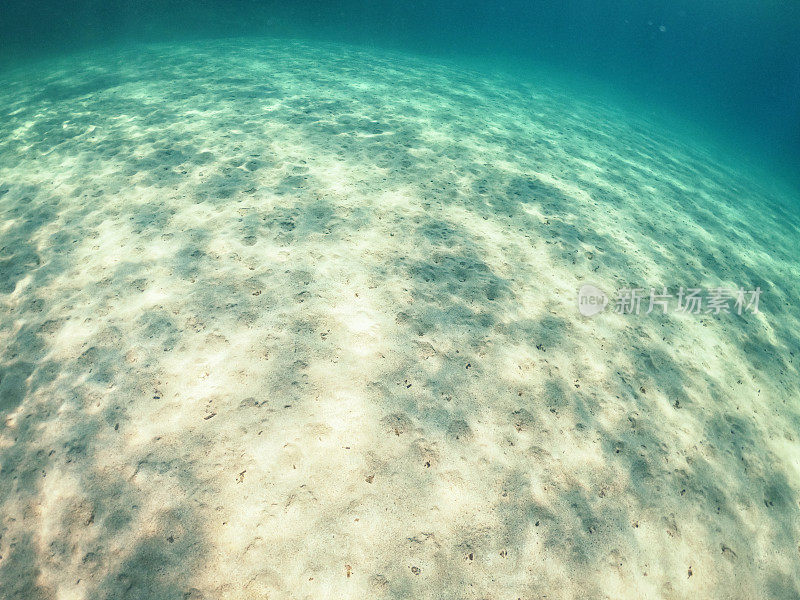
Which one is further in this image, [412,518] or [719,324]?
[719,324]

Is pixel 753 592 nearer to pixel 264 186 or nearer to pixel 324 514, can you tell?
pixel 324 514

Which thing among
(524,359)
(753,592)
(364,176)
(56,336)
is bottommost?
(753,592)

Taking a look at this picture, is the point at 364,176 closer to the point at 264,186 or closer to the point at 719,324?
the point at 264,186

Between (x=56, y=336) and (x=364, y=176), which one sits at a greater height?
(x=364, y=176)

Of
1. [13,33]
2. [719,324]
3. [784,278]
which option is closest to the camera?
[719,324]

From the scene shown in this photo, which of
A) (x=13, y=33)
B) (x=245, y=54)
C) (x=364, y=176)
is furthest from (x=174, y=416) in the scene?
(x=13, y=33)

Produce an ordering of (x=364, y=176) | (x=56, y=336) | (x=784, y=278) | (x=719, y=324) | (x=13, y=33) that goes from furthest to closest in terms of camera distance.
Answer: (x=13, y=33), (x=784, y=278), (x=364, y=176), (x=719, y=324), (x=56, y=336)
